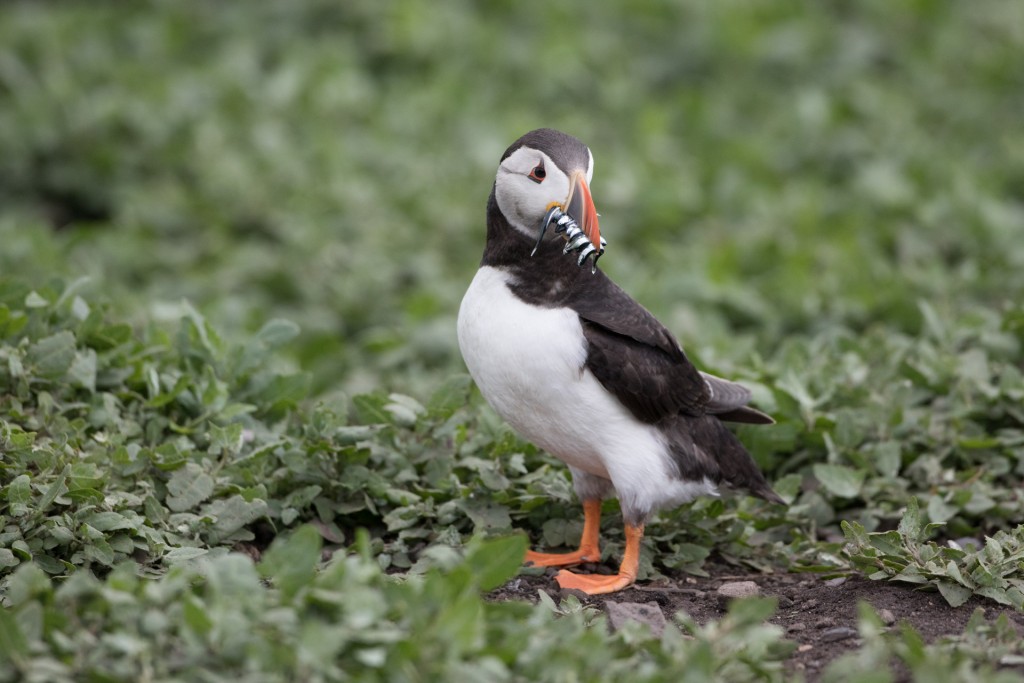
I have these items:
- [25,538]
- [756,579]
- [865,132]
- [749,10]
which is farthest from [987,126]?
[25,538]

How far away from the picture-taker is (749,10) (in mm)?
11164

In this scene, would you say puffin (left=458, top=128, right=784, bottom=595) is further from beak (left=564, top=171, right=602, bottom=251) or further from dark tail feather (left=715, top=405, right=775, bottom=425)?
dark tail feather (left=715, top=405, right=775, bottom=425)

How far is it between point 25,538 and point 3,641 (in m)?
0.97

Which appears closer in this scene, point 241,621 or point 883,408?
point 241,621

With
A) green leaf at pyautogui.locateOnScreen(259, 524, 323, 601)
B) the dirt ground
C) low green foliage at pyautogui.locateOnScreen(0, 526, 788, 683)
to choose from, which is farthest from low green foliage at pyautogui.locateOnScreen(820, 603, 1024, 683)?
green leaf at pyautogui.locateOnScreen(259, 524, 323, 601)

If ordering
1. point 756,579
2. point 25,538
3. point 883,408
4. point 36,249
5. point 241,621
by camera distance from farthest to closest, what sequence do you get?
point 36,249 < point 883,408 < point 756,579 < point 25,538 < point 241,621

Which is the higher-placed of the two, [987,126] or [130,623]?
[987,126]

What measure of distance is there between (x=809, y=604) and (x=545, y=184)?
1.72m

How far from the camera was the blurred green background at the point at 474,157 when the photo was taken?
24.6ft

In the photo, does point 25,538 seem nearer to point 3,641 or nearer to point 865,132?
point 3,641

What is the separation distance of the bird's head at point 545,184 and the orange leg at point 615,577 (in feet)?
3.42

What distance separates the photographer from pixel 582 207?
419 centimetres

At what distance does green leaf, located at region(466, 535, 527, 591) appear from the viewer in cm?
366

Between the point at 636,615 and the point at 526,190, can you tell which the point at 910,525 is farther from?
the point at 526,190
